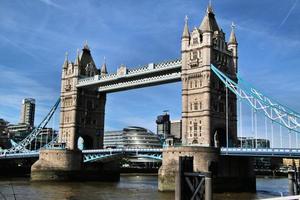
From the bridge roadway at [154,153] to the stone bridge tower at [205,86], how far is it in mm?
4660

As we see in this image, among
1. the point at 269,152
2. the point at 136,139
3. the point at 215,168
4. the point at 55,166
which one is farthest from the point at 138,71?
the point at 136,139

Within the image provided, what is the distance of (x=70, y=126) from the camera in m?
72.8

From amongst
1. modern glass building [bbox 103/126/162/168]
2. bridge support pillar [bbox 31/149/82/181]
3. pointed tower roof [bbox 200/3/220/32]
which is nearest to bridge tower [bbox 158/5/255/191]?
pointed tower roof [bbox 200/3/220/32]

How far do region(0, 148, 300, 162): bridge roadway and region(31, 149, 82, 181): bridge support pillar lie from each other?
8.12 feet

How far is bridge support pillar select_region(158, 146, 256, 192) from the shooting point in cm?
4553

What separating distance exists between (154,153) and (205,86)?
34.7 ft

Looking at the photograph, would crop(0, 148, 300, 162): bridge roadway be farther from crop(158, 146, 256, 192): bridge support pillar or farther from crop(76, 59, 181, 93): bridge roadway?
crop(76, 59, 181, 93): bridge roadway

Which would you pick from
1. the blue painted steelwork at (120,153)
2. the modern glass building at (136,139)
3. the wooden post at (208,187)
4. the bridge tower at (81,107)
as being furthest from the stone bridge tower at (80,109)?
the wooden post at (208,187)

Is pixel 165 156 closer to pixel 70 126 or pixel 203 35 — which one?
pixel 203 35

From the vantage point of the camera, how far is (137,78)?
211 ft

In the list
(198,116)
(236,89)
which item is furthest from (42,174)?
(236,89)

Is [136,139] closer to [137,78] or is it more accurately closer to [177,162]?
[137,78]

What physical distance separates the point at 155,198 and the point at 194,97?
18054mm

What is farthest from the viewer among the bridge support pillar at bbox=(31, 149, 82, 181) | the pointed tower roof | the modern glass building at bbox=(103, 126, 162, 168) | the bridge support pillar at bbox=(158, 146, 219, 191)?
the modern glass building at bbox=(103, 126, 162, 168)
